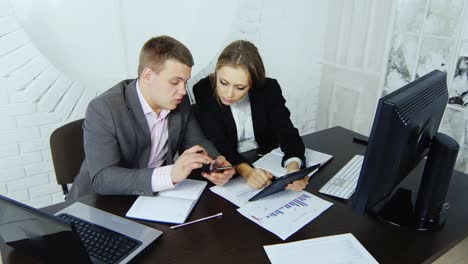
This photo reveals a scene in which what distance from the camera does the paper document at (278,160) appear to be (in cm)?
139

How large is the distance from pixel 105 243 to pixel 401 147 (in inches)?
31.0

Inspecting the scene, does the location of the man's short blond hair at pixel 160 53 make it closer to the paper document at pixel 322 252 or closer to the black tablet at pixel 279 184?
the black tablet at pixel 279 184

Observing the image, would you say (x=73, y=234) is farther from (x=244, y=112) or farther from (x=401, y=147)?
(x=244, y=112)

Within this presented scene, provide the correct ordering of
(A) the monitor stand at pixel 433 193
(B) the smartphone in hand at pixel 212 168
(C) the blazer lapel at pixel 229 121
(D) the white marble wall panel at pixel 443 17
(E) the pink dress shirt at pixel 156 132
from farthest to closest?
(D) the white marble wall panel at pixel 443 17, (C) the blazer lapel at pixel 229 121, (E) the pink dress shirt at pixel 156 132, (B) the smartphone in hand at pixel 212 168, (A) the monitor stand at pixel 433 193

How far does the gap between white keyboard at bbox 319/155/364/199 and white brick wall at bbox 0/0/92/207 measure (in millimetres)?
1479

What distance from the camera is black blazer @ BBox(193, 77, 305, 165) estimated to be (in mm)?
1553

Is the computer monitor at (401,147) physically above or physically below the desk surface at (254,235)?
above

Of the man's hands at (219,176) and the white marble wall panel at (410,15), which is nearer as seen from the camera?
the man's hands at (219,176)

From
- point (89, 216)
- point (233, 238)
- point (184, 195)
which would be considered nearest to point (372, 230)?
point (233, 238)

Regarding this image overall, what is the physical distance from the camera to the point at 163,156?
1.53m

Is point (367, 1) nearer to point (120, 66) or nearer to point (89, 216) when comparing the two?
point (120, 66)

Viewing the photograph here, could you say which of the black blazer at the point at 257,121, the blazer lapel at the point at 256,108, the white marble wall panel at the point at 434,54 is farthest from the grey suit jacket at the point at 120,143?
the white marble wall panel at the point at 434,54

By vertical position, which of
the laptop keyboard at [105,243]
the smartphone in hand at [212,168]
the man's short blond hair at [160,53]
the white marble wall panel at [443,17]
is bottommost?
the laptop keyboard at [105,243]

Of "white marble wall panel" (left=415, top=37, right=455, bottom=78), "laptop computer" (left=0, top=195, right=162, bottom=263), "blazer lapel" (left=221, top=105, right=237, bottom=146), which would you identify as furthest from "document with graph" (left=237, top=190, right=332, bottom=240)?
"white marble wall panel" (left=415, top=37, right=455, bottom=78)
